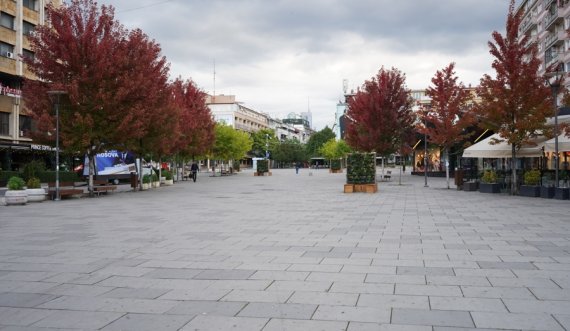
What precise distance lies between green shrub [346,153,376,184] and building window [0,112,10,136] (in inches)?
1182

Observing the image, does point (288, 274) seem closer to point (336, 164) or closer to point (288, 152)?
point (336, 164)

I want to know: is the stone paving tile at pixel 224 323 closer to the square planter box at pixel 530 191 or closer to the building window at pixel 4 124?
the square planter box at pixel 530 191

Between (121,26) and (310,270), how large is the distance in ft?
68.0

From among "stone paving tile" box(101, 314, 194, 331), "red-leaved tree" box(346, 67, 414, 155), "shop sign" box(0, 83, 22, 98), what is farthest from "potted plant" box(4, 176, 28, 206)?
"shop sign" box(0, 83, 22, 98)

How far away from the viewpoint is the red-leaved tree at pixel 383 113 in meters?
32.9

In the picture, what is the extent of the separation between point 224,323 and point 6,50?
140 feet

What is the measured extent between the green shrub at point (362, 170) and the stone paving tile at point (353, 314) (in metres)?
18.8

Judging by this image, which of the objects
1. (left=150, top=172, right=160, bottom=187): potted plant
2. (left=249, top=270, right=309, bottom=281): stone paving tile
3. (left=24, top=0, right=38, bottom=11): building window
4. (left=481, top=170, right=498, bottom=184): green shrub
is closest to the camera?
(left=249, top=270, right=309, bottom=281): stone paving tile

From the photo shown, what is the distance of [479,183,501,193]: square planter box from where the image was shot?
21.9 meters

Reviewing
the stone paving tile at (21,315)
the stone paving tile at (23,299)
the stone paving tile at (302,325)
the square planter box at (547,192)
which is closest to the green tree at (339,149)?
the square planter box at (547,192)

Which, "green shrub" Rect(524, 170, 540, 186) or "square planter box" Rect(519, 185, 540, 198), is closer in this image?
"square planter box" Rect(519, 185, 540, 198)

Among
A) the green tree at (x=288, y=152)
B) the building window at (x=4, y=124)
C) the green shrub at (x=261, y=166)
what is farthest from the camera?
the green tree at (x=288, y=152)

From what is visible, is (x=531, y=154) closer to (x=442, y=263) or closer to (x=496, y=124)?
(x=496, y=124)

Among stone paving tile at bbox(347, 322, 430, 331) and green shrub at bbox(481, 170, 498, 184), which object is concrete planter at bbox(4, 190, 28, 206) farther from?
green shrub at bbox(481, 170, 498, 184)
